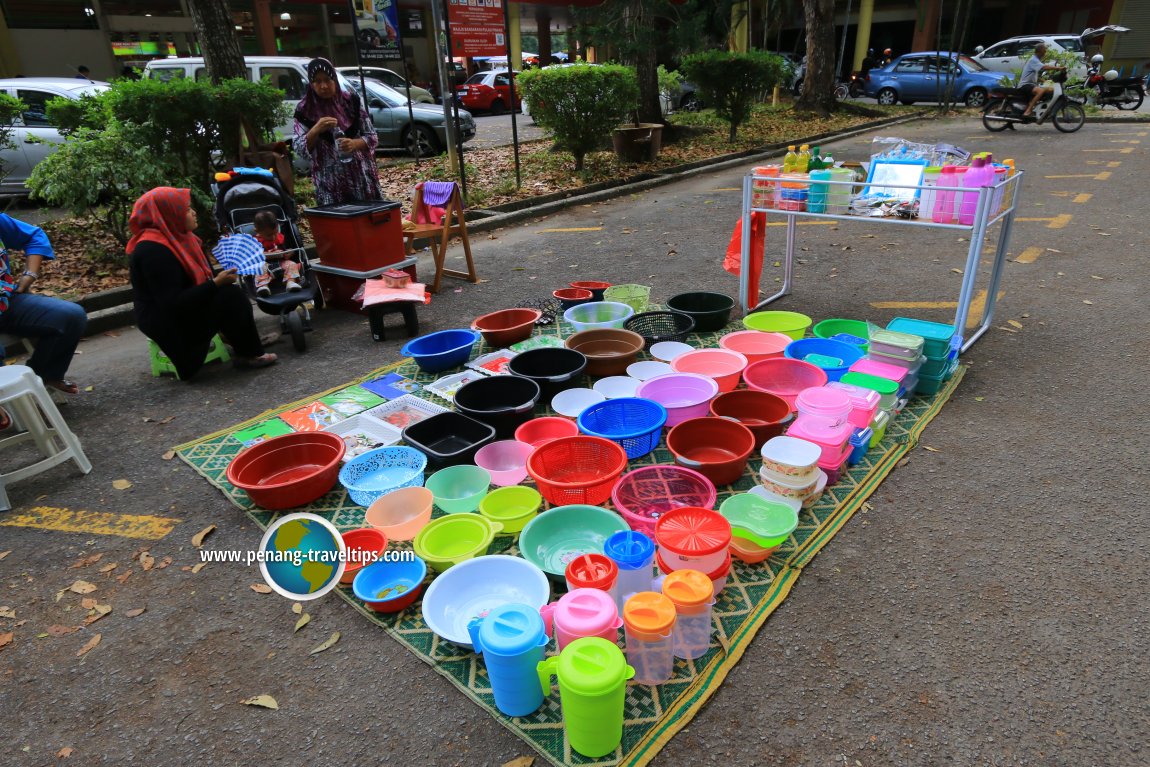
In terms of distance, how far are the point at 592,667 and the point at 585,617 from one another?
204 millimetres

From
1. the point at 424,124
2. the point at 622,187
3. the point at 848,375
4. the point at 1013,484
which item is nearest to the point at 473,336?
the point at 848,375

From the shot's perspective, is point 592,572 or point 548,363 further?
point 548,363

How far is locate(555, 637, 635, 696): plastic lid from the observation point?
1.72 m

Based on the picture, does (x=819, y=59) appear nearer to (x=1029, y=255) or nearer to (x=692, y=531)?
(x=1029, y=255)

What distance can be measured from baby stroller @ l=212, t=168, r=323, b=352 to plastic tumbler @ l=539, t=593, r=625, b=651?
344cm

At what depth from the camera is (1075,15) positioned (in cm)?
2630

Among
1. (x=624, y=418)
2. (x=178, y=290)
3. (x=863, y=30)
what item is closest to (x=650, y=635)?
(x=624, y=418)

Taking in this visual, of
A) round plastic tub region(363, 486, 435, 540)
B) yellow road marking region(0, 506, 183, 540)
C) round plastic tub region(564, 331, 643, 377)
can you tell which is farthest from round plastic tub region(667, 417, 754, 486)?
yellow road marking region(0, 506, 183, 540)

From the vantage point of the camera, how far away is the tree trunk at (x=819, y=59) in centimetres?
1546

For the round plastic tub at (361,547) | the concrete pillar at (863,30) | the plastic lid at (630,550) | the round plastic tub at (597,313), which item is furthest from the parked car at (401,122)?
the concrete pillar at (863,30)

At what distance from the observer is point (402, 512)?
2.89 metres

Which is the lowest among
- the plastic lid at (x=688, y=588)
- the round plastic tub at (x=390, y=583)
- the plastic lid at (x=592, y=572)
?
the round plastic tub at (x=390, y=583)

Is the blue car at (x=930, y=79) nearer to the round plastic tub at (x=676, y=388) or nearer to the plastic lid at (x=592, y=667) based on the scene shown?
the round plastic tub at (x=676, y=388)

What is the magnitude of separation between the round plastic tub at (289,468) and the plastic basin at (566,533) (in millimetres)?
1117
